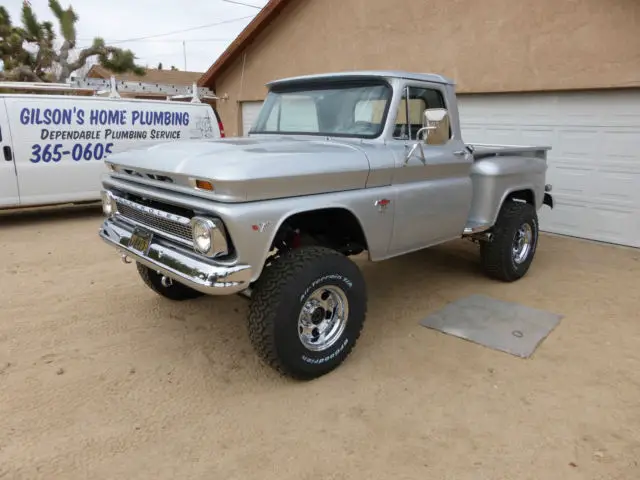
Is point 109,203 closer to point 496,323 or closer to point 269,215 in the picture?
point 269,215

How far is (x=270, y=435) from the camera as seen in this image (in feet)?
9.31

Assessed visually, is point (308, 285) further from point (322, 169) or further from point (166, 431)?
point (166, 431)

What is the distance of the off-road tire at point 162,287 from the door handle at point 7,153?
14.7 feet

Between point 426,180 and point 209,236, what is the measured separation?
2.03 metres

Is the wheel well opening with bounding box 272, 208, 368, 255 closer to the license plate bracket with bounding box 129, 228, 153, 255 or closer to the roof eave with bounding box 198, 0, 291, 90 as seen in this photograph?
the license plate bracket with bounding box 129, 228, 153, 255

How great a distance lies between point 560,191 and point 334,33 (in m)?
5.54

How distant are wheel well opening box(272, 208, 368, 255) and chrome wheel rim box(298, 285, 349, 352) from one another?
463mm

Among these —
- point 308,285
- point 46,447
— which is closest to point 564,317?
point 308,285

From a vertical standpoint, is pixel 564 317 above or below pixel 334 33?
below

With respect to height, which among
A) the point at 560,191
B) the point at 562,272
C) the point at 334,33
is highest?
the point at 334,33

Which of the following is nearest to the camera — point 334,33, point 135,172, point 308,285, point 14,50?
point 308,285

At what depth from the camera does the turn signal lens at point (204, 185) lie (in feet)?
9.46

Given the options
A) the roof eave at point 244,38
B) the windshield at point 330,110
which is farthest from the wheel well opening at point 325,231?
the roof eave at point 244,38

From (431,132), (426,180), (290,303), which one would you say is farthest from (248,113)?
(290,303)
